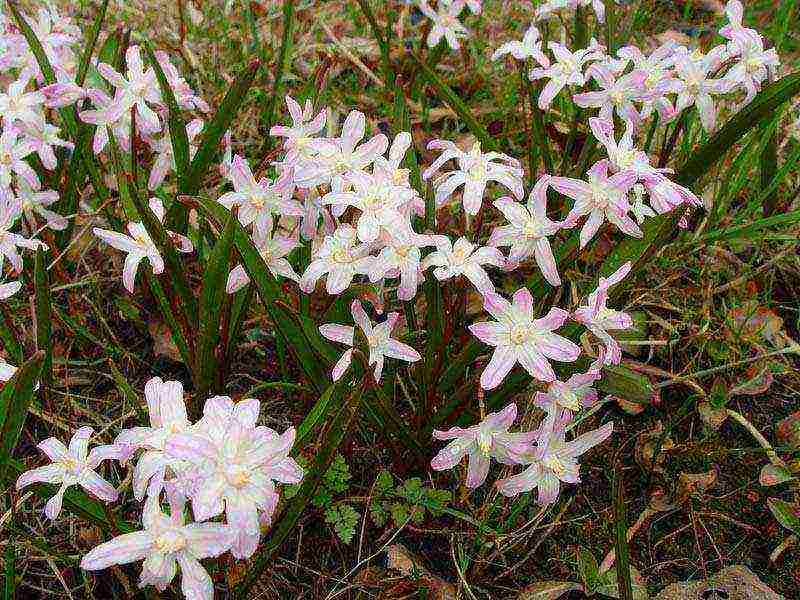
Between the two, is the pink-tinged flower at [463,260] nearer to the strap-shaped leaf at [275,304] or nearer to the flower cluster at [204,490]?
the strap-shaped leaf at [275,304]

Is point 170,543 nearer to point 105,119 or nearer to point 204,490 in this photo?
point 204,490

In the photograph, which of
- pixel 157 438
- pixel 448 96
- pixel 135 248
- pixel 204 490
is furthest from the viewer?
pixel 448 96

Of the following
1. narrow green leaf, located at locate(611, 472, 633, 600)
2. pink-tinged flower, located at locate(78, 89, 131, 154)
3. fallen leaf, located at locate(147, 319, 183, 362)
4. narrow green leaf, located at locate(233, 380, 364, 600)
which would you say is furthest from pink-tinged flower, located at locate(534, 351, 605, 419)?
pink-tinged flower, located at locate(78, 89, 131, 154)

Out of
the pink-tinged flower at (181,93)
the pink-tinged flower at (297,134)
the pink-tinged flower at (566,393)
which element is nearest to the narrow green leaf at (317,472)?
the pink-tinged flower at (566,393)

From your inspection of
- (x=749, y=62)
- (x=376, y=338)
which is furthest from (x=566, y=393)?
(x=749, y=62)

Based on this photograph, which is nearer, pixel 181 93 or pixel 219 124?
pixel 219 124

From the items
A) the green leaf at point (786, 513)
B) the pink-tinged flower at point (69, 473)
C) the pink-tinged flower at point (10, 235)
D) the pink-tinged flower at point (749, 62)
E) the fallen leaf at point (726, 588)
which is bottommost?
the fallen leaf at point (726, 588)

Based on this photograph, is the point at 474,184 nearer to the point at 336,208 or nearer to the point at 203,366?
the point at 336,208

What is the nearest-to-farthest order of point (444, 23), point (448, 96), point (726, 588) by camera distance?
point (726, 588), point (448, 96), point (444, 23)
